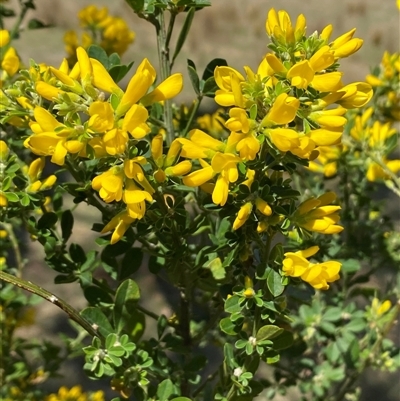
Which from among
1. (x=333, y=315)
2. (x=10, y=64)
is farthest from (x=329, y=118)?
(x=333, y=315)

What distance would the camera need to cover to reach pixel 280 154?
58 centimetres

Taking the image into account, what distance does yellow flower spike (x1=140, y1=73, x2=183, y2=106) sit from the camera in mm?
598

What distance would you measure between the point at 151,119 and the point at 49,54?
3.75 metres

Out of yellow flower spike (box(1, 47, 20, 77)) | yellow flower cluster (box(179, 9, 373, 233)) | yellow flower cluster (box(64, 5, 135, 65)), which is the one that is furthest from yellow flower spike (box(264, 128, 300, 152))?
yellow flower cluster (box(64, 5, 135, 65))

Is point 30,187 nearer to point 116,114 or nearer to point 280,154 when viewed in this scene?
point 116,114

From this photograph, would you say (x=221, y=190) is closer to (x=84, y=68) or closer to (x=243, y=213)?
(x=243, y=213)

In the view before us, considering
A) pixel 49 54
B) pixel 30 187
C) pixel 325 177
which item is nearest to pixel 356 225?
pixel 325 177

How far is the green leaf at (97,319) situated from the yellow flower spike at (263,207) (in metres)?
0.26

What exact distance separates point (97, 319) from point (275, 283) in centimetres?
24

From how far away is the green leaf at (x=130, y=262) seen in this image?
769 mm

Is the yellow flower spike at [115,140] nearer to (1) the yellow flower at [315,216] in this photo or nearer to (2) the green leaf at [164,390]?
(1) the yellow flower at [315,216]

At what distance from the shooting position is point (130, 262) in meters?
0.77

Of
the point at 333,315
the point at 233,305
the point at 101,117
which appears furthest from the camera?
the point at 333,315

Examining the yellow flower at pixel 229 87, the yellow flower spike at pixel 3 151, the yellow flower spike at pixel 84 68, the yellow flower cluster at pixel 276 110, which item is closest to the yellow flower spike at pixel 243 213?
the yellow flower cluster at pixel 276 110
